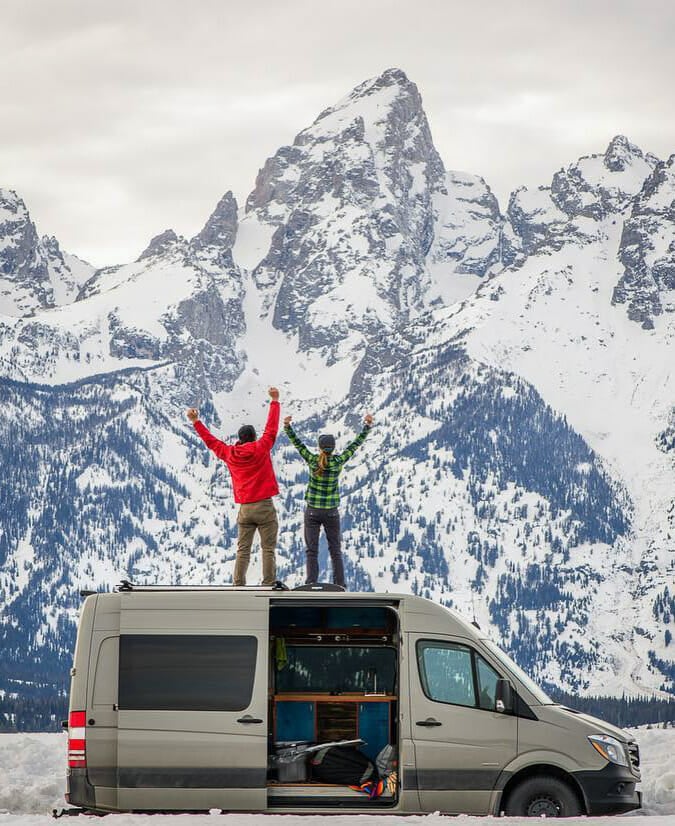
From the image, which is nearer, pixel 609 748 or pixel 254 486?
pixel 609 748

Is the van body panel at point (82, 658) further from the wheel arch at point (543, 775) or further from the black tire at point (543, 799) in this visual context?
the black tire at point (543, 799)

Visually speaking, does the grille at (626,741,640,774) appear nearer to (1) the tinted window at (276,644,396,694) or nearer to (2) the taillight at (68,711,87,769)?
(1) the tinted window at (276,644,396,694)

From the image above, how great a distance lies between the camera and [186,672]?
21.1m

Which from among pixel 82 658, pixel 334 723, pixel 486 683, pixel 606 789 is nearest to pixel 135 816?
pixel 82 658

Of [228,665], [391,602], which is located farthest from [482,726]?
[228,665]

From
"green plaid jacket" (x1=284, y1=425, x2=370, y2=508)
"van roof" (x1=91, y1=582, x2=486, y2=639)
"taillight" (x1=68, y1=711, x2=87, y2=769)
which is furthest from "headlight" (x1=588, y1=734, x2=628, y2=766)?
"green plaid jacket" (x1=284, y1=425, x2=370, y2=508)

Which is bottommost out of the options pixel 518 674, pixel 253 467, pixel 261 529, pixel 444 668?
pixel 518 674

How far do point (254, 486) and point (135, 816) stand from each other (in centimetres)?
828

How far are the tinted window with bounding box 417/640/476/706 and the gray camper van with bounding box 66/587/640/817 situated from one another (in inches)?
0.8

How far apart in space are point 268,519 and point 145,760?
6.30 meters

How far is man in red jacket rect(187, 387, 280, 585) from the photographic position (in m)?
25.6

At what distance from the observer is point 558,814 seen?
20938 mm

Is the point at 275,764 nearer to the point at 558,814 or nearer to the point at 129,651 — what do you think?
the point at 129,651

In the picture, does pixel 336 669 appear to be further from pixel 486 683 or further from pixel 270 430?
pixel 270 430
